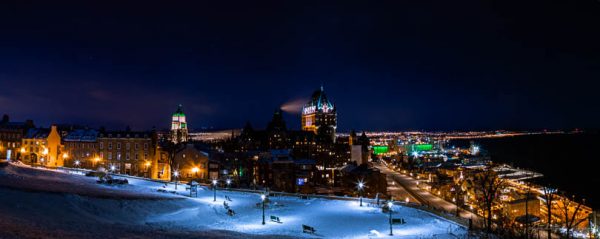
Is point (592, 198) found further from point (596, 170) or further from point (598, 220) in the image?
point (596, 170)

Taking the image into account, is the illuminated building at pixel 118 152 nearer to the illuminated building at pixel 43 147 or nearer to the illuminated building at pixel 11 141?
the illuminated building at pixel 43 147

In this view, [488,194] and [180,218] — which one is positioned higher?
[488,194]

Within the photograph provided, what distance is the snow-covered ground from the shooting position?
25438 millimetres

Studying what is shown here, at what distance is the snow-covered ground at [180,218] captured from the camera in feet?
83.5

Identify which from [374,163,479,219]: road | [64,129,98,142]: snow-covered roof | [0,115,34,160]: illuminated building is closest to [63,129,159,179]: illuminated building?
[64,129,98,142]: snow-covered roof

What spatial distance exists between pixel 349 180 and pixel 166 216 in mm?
52225

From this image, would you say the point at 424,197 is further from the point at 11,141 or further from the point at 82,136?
the point at 11,141

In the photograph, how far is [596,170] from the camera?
17275cm

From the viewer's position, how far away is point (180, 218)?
122 ft

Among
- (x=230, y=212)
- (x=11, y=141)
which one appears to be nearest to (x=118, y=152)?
(x=11, y=141)

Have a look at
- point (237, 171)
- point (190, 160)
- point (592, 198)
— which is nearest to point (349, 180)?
point (237, 171)

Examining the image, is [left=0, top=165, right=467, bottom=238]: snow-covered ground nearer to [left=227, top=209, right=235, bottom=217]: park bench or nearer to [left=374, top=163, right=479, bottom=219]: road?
[left=227, top=209, right=235, bottom=217]: park bench

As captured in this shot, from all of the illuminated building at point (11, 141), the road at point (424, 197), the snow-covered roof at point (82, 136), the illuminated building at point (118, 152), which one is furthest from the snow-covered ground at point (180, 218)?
the illuminated building at point (11, 141)

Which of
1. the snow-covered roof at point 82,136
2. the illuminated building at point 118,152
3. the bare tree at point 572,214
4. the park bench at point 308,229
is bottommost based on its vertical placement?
the bare tree at point 572,214
